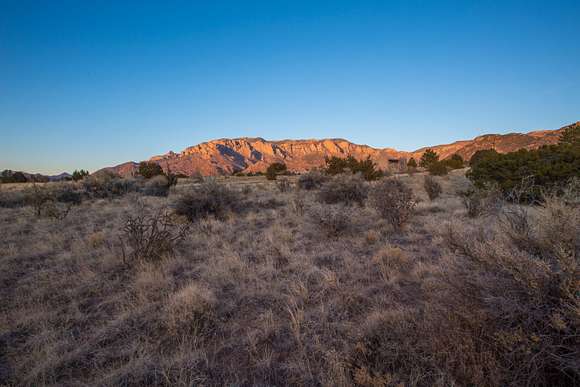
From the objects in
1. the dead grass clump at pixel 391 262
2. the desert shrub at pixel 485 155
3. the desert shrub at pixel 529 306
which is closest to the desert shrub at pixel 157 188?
the dead grass clump at pixel 391 262

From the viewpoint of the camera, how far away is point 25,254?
20.2 feet

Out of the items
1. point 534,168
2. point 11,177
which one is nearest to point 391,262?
point 534,168

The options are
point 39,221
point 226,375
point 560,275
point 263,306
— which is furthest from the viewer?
point 39,221

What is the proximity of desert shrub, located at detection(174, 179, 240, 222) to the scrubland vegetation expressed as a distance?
387cm

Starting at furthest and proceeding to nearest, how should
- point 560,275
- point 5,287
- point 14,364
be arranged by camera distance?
1. point 5,287
2. point 14,364
3. point 560,275

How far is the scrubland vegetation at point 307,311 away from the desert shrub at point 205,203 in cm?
387

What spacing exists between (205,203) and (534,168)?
1547 centimetres

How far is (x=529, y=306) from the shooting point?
194 cm

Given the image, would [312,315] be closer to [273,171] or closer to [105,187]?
[105,187]

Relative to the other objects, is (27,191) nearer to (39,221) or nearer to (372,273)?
(39,221)

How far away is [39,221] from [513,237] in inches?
580

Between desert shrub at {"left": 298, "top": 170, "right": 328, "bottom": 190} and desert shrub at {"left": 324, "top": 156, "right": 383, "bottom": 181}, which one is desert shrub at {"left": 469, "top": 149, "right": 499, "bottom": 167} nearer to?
desert shrub at {"left": 324, "top": 156, "right": 383, "bottom": 181}

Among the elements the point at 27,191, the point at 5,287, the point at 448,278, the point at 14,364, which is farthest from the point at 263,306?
the point at 27,191

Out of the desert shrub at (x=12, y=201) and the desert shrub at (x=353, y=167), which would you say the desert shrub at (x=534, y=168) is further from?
the desert shrub at (x=12, y=201)
